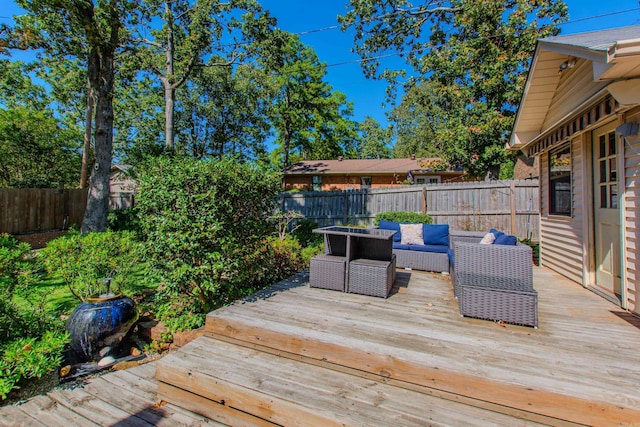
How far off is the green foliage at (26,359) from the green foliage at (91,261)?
3.30ft

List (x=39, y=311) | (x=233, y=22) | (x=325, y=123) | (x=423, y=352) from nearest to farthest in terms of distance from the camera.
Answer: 1. (x=423, y=352)
2. (x=39, y=311)
3. (x=233, y=22)
4. (x=325, y=123)

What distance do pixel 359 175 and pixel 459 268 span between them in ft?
53.1

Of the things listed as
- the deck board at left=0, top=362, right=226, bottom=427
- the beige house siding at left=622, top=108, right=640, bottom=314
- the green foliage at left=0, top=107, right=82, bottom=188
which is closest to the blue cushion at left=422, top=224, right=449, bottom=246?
the beige house siding at left=622, top=108, right=640, bottom=314

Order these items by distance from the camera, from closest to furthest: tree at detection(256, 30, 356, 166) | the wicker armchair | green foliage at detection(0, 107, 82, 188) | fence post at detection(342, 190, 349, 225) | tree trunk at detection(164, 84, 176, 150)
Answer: the wicker armchair, fence post at detection(342, 190, 349, 225), tree trunk at detection(164, 84, 176, 150), green foliage at detection(0, 107, 82, 188), tree at detection(256, 30, 356, 166)

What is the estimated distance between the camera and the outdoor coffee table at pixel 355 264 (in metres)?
3.52

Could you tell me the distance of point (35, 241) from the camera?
30.5 feet

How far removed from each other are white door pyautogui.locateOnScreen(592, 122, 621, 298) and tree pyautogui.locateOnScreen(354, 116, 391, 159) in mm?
27207

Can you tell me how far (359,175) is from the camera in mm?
19203

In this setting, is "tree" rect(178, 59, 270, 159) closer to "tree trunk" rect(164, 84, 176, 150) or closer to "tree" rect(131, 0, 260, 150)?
"tree" rect(131, 0, 260, 150)

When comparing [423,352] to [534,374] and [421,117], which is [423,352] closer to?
[534,374]

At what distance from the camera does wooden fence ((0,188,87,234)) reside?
884cm

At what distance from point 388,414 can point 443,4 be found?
14517 mm

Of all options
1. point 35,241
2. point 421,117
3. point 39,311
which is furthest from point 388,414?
point 421,117

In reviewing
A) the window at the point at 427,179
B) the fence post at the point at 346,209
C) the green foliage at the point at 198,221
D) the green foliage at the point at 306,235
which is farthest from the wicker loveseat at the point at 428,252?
Answer: the window at the point at 427,179
